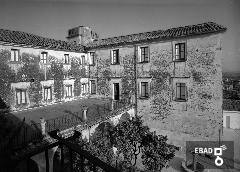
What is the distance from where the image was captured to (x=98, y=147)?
27.3 ft

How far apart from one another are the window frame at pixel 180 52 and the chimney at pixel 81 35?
13255mm

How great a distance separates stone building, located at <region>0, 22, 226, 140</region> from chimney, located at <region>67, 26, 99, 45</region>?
5.43 metres

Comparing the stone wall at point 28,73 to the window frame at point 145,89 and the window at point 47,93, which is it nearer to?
the window at point 47,93

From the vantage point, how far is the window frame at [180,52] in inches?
616

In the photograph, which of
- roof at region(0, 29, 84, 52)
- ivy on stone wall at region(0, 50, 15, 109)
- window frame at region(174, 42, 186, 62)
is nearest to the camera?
ivy on stone wall at region(0, 50, 15, 109)

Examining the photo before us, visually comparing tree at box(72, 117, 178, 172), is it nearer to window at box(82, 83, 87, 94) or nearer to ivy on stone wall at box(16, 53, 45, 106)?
ivy on stone wall at box(16, 53, 45, 106)

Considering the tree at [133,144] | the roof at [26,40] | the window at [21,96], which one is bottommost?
the tree at [133,144]

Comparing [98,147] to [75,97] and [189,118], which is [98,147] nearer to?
[189,118]

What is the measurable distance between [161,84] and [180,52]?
3060 millimetres

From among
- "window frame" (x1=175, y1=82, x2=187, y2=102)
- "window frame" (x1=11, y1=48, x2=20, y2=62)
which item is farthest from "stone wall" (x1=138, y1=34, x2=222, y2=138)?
"window frame" (x1=11, y1=48, x2=20, y2=62)

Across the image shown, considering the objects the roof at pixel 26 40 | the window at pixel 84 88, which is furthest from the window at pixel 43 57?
the window at pixel 84 88

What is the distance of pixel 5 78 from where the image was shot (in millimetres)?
12789

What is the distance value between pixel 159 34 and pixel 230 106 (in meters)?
15.0

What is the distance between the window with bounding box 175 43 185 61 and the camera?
51.5 feet
